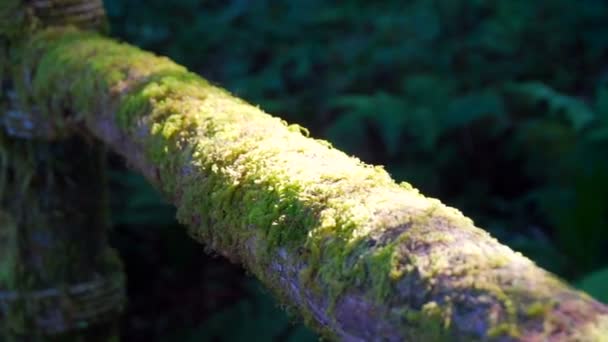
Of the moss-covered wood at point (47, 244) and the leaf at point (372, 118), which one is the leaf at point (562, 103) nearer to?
the leaf at point (372, 118)

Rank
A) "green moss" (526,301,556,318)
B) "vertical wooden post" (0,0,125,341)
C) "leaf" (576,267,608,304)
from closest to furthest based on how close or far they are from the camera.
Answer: "green moss" (526,301,556,318) → "vertical wooden post" (0,0,125,341) → "leaf" (576,267,608,304)

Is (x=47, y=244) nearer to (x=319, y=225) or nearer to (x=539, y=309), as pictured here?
(x=319, y=225)

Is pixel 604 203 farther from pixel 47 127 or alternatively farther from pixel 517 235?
pixel 47 127

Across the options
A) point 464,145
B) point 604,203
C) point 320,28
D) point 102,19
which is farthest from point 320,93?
point 102,19

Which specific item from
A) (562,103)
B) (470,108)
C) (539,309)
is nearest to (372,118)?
(470,108)

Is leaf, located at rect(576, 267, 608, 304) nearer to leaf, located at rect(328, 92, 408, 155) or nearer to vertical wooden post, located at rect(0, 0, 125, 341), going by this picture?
leaf, located at rect(328, 92, 408, 155)

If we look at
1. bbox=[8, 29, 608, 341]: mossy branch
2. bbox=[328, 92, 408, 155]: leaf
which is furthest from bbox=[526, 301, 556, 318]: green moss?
bbox=[328, 92, 408, 155]: leaf
